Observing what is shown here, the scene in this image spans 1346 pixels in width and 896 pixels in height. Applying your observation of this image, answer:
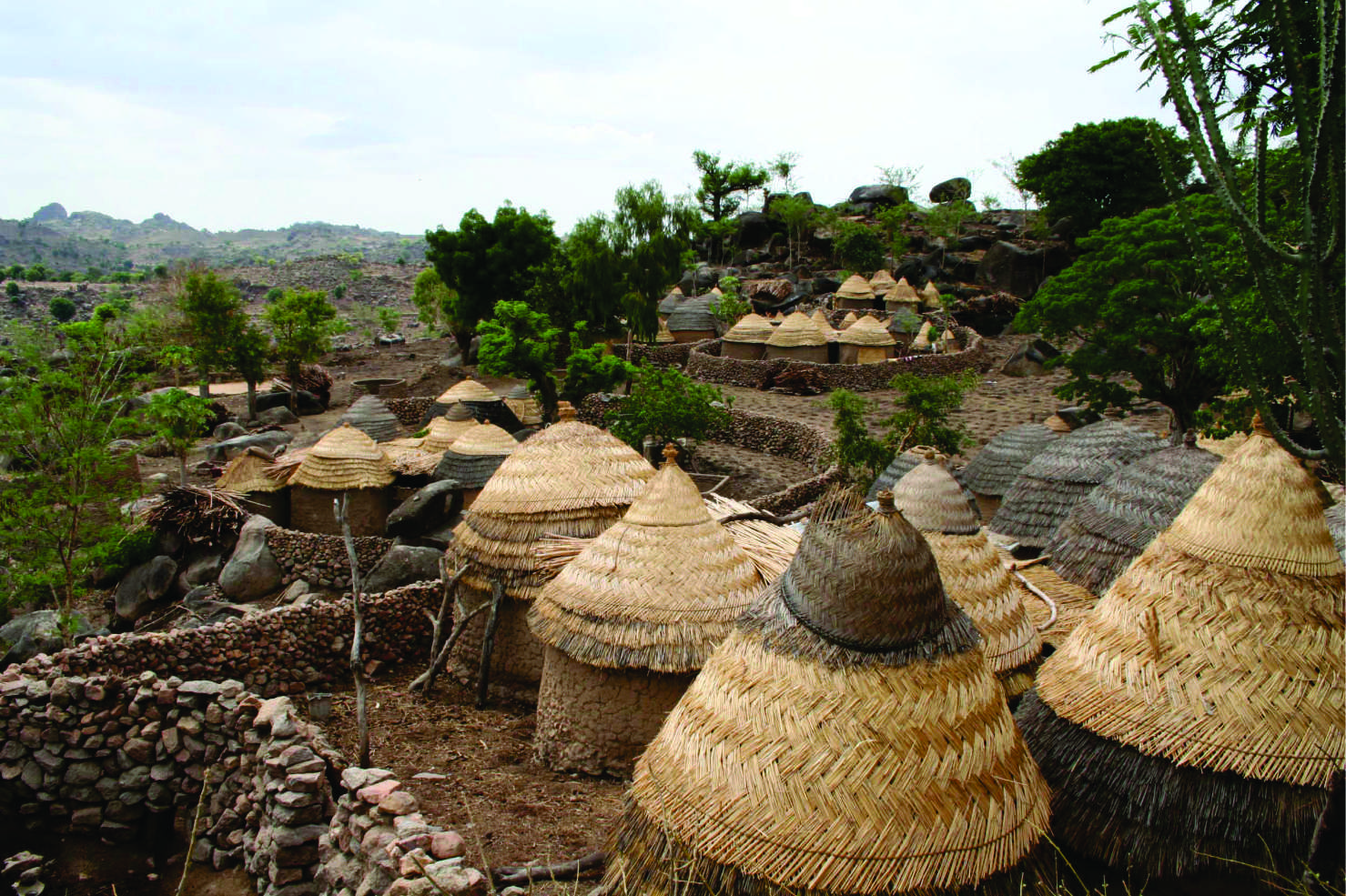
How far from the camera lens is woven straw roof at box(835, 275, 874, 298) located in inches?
1631

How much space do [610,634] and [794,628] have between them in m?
3.48

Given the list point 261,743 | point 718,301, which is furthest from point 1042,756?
point 718,301

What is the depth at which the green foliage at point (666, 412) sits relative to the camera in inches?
778

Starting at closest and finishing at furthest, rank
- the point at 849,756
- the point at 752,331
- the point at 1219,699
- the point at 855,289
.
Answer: the point at 849,756 < the point at 1219,699 < the point at 752,331 < the point at 855,289

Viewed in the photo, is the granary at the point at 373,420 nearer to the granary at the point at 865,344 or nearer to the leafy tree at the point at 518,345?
the leafy tree at the point at 518,345

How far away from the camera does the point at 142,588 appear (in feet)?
50.9

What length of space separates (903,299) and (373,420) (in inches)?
992

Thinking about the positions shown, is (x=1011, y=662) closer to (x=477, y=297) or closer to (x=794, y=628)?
(x=794, y=628)

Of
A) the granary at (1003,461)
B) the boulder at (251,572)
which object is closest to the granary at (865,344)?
the granary at (1003,461)

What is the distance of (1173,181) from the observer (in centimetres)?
367

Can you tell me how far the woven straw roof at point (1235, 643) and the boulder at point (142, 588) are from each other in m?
15.1

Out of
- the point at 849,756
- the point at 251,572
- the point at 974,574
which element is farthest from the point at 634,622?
the point at 251,572

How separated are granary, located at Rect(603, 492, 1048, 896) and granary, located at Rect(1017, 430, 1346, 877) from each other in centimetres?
75

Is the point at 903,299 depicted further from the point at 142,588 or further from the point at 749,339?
the point at 142,588
